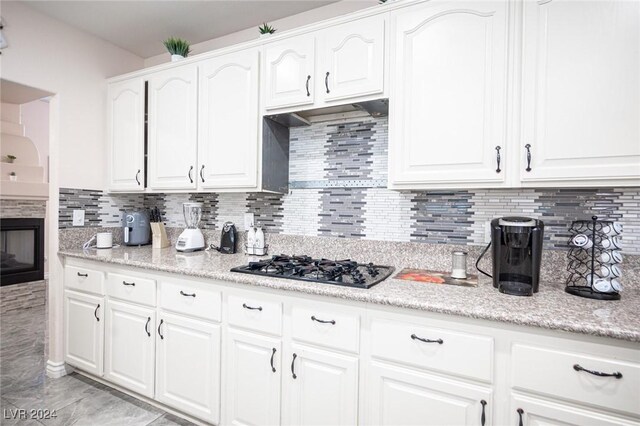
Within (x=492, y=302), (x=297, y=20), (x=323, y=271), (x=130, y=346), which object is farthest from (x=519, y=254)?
(x=130, y=346)

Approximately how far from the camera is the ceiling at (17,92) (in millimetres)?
2205

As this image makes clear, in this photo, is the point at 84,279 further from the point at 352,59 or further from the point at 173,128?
the point at 352,59

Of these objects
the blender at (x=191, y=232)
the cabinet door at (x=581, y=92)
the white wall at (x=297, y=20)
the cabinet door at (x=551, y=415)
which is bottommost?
the cabinet door at (x=551, y=415)

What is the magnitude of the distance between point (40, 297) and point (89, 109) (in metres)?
2.95

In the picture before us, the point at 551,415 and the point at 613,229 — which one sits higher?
the point at 613,229

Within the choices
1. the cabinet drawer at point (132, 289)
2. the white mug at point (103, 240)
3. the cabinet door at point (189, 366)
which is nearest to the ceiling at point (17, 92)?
the white mug at point (103, 240)

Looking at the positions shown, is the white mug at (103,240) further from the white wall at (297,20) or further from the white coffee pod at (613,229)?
the white coffee pod at (613,229)

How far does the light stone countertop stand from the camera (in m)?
1.05

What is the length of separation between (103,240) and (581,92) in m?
3.01

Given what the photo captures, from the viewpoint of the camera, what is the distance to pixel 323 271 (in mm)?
1647

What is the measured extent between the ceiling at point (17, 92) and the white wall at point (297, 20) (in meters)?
1.12

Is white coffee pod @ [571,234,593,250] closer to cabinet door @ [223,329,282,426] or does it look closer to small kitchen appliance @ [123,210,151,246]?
cabinet door @ [223,329,282,426]

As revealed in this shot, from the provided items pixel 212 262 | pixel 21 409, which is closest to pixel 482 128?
pixel 212 262

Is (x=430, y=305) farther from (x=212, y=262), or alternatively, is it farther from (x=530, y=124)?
(x=212, y=262)
